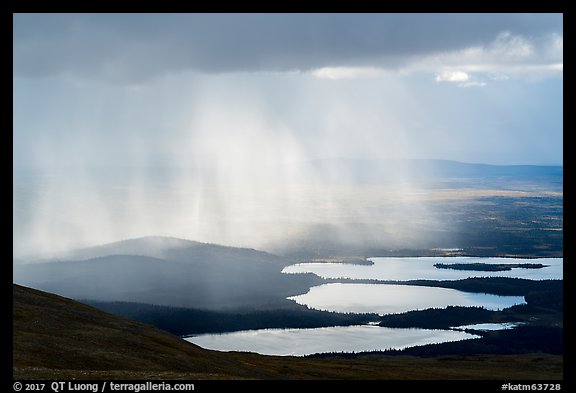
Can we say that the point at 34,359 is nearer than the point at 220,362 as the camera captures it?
Yes
